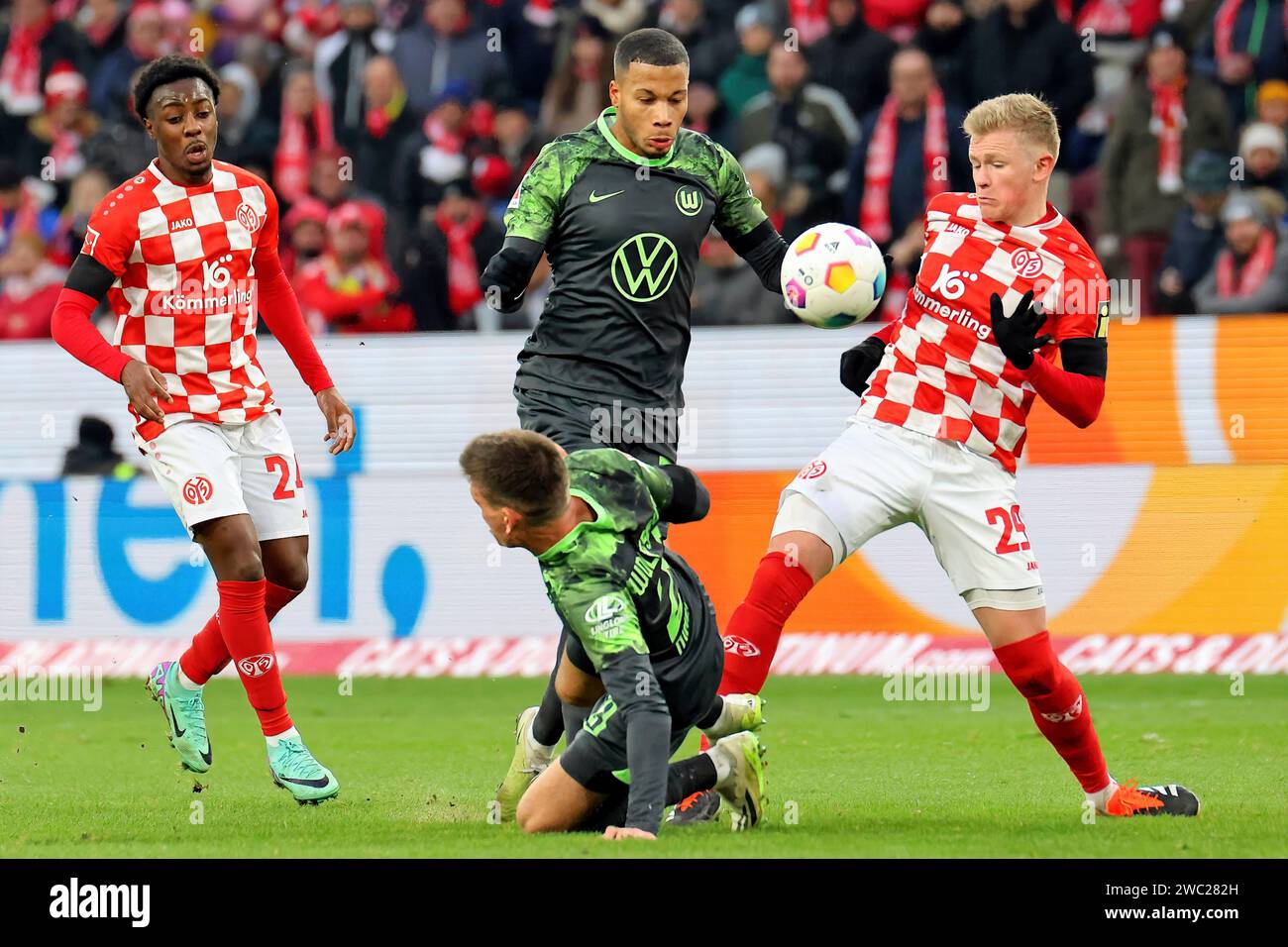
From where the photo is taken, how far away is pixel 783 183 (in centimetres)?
1294

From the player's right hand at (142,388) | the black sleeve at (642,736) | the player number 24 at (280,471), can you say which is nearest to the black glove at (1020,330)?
the black sleeve at (642,736)

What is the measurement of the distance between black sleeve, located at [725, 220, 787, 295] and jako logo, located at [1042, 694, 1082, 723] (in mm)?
1726

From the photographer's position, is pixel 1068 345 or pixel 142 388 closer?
pixel 1068 345

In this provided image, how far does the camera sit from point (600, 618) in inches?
200

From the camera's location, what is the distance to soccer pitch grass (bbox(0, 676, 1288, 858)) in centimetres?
536

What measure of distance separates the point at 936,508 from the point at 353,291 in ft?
26.1

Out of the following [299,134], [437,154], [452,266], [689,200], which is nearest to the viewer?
[689,200]

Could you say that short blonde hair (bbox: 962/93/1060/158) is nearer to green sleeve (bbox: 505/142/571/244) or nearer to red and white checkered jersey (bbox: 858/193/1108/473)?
red and white checkered jersey (bbox: 858/193/1108/473)

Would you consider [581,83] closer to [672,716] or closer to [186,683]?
[186,683]

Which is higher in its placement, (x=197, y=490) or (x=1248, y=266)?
(x=1248, y=266)

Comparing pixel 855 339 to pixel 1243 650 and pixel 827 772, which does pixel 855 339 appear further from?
pixel 827 772

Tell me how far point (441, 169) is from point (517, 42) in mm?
1283

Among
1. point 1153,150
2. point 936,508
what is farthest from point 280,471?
point 1153,150
